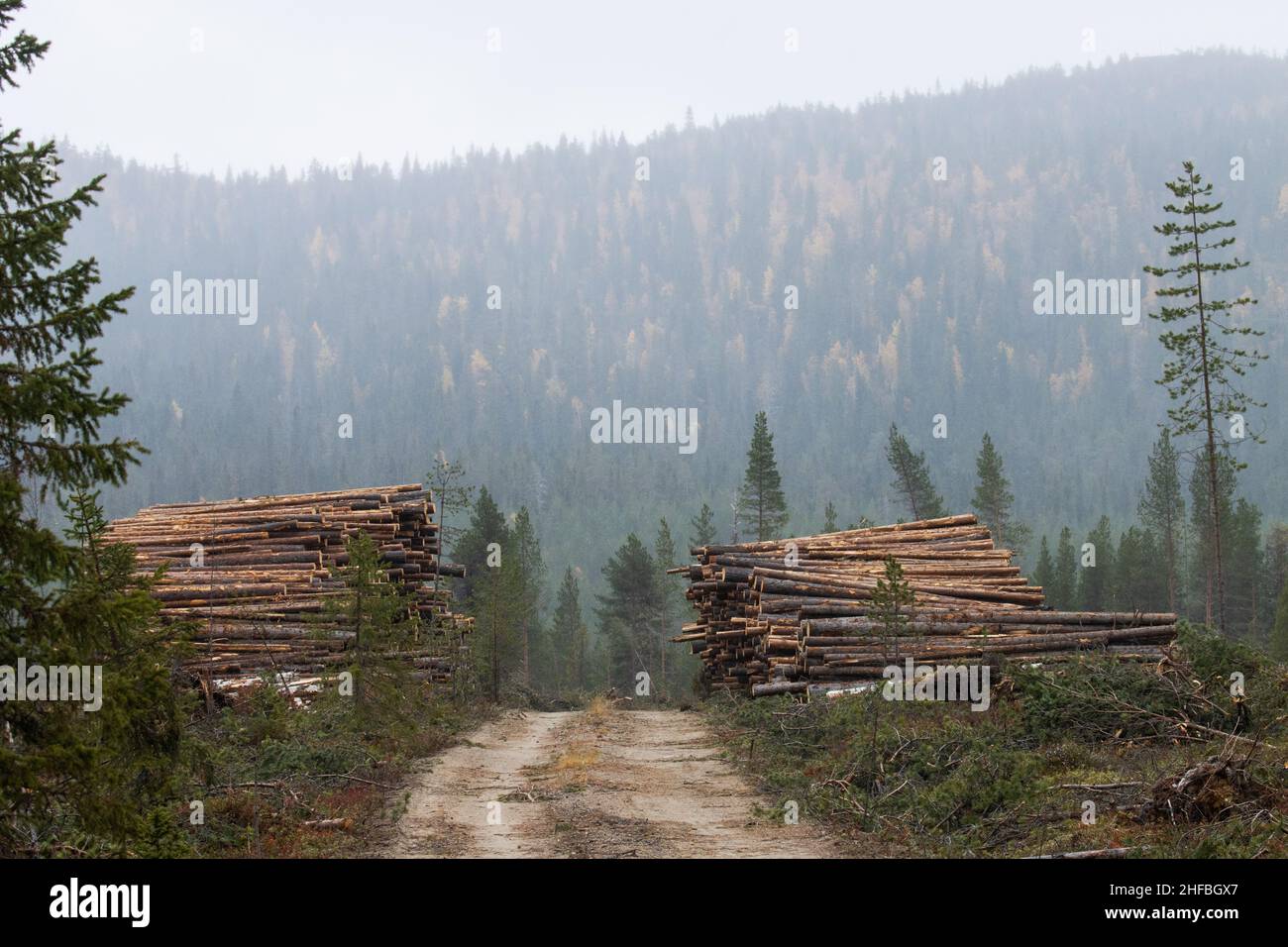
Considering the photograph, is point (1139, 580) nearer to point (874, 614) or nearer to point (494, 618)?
point (494, 618)

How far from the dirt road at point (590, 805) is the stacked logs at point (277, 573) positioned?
12.7 ft

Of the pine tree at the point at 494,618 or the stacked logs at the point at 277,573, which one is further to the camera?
the pine tree at the point at 494,618

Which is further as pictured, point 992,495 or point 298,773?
point 992,495

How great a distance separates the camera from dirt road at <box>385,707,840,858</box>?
34.6ft

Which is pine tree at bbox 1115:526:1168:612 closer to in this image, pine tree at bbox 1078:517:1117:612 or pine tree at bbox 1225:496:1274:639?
pine tree at bbox 1078:517:1117:612

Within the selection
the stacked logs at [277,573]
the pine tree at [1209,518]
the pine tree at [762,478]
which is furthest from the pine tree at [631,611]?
the stacked logs at [277,573]

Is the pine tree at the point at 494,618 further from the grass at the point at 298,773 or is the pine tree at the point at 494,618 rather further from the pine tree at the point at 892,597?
the pine tree at the point at 892,597

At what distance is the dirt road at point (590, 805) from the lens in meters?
10.5

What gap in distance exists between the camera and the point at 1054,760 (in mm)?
13555

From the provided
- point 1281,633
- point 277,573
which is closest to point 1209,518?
point 1281,633

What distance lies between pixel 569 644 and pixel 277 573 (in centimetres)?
4148

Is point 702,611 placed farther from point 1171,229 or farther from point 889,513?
point 889,513

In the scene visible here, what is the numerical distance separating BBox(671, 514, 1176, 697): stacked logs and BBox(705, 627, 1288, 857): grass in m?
2.07

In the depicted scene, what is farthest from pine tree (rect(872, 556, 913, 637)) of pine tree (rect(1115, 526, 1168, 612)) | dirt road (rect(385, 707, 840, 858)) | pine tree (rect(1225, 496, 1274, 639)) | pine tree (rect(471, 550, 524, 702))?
pine tree (rect(1115, 526, 1168, 612))
